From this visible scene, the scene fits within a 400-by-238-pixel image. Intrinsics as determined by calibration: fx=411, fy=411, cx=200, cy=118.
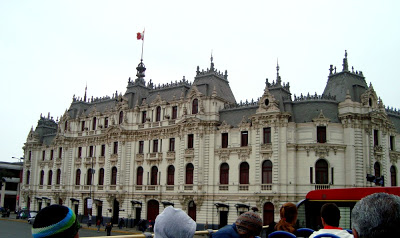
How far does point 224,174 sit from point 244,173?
9.09ft

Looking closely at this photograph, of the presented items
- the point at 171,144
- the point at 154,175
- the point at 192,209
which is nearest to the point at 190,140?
the point at 171,144

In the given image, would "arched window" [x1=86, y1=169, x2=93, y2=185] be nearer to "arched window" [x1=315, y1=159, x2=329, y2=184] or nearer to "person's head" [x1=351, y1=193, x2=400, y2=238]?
"arched window" [x1=315, y1=159, x2=329, y2=184]

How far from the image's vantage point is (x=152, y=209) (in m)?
53.1

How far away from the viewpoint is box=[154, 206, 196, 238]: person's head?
4805mm

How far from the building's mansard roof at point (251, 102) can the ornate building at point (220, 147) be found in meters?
0.15

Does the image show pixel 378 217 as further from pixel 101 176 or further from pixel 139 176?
pixel 101 176

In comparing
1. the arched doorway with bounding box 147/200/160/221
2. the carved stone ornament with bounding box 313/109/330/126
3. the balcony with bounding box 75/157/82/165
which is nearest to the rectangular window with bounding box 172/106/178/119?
the arched doorway with bounding box 147/200/160/221

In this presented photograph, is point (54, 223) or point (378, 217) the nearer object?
point (378, 217)

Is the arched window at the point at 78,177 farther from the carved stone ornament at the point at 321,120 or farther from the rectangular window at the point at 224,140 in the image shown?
the carved stone ornament at the point at 321,120

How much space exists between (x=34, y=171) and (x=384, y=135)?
58.5 metres

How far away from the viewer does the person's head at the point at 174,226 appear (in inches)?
189

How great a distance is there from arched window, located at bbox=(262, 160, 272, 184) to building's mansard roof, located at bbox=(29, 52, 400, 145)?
5.34 meters

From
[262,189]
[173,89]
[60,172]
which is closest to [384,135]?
[262,189]

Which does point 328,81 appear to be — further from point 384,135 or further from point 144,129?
point 144,129
